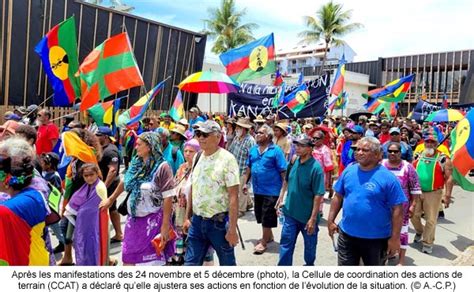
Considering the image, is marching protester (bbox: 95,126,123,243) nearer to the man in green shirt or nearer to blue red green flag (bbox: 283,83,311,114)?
the man in green shirt

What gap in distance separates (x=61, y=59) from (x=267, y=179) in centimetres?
474

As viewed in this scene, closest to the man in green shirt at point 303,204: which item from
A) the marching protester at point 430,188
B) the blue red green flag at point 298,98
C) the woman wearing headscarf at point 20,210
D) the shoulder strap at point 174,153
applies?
the shoulder strap at point 174,153

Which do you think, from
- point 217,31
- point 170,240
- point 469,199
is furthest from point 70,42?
point 217,31

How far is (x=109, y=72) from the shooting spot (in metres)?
6.89

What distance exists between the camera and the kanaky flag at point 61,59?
7.44 metres

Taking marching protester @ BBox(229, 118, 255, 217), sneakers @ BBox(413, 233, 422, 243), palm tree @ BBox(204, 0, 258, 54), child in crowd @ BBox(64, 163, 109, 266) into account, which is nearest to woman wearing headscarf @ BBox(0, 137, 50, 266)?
child in crowd @ BBox(64, 163, 109, 266)

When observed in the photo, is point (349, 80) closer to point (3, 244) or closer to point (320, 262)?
point (320, 262)

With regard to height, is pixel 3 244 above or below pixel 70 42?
below

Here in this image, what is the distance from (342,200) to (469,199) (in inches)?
290

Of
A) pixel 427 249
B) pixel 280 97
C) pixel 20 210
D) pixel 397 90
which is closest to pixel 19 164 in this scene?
pixel 20 210

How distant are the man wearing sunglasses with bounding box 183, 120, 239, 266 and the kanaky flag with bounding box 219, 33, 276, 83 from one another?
6411mm

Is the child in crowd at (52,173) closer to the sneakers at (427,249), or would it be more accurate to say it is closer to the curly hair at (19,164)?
the curly hair at (19,164)

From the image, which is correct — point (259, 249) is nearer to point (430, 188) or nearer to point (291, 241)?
point (291, 241)

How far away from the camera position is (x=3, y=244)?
2.34m
